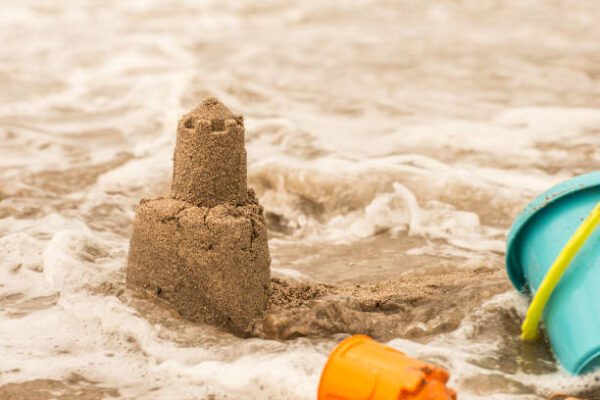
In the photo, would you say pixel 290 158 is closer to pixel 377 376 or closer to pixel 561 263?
pixel 561 263

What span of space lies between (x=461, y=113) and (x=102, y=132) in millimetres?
2673

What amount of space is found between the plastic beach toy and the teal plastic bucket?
1.64ft

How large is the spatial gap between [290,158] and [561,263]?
2.87m

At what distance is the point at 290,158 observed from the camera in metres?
5.12

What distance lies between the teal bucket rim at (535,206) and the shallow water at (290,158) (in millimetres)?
86

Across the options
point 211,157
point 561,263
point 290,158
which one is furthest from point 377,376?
point 290,158

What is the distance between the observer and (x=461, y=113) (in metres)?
6.36

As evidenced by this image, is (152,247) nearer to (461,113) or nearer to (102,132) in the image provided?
(102,132)

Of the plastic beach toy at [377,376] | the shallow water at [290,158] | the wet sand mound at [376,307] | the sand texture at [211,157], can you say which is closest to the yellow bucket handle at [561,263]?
the shallow water at [290,158]

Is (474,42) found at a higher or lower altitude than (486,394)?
higher

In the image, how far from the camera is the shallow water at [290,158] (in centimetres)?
251

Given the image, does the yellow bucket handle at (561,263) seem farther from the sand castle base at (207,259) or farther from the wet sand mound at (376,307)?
the sand castle base at (207,259)

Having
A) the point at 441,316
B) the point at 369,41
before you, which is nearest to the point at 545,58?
the point at 369,41

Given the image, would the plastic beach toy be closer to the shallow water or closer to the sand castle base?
the shallow water
